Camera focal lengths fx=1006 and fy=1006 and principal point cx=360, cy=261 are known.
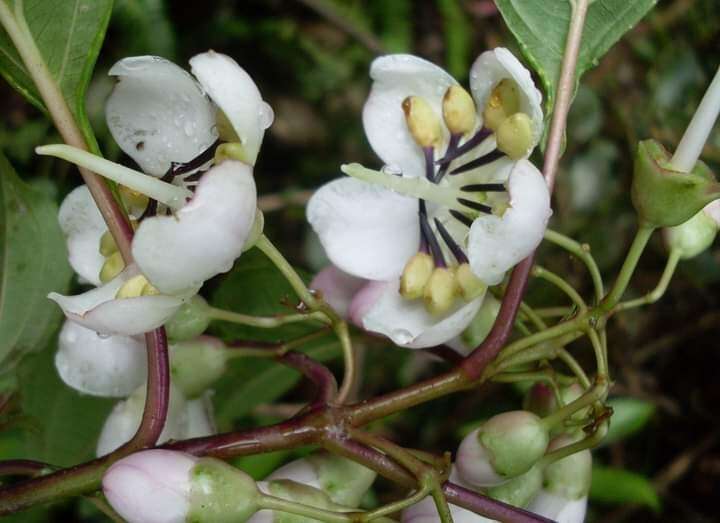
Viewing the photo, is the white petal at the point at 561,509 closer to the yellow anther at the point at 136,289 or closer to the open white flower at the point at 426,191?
the open white flower at the point at 426,191

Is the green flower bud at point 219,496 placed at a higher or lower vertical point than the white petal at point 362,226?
lower

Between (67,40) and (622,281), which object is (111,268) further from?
(622,281)

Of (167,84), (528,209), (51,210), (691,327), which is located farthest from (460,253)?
(691,327)

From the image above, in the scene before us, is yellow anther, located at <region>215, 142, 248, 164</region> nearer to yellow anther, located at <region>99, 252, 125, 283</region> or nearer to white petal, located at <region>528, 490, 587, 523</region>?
yellow anther, located at <region>99, 252, 125, 283</region>

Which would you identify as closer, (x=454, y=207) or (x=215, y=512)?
(x=215, y=512)

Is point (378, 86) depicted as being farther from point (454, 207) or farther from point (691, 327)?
point (691, 327)

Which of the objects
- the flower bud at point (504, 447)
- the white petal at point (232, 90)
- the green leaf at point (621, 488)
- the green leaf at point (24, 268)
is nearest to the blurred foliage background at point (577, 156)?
the green leaf at point (621, 488)
